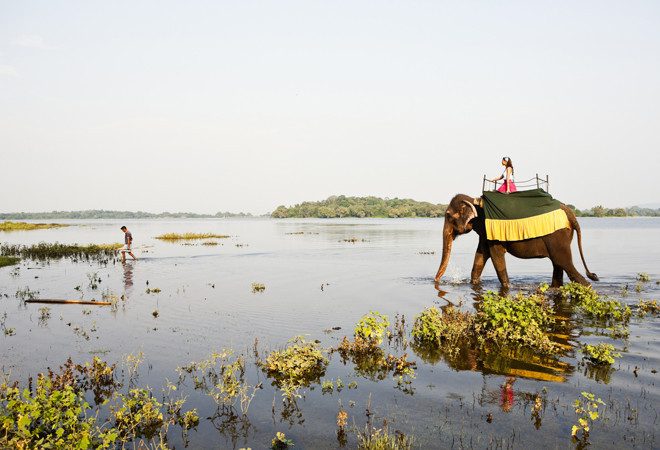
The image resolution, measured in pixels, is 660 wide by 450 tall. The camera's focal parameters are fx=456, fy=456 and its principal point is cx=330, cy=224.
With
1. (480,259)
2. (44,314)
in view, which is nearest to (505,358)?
(480,259)

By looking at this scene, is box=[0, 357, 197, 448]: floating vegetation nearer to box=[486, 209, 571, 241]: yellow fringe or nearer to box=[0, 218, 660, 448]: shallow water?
box=[0, 218, 660, 448]: shallow water

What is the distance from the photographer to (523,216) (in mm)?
14914

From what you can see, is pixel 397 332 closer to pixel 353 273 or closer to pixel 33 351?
pixel 33 351

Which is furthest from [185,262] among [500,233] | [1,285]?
[500,233]

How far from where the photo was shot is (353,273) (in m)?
22.6

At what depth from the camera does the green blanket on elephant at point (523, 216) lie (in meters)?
14.8

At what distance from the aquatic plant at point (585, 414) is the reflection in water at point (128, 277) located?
14716 millimetres

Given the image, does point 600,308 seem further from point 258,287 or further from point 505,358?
point 258,287

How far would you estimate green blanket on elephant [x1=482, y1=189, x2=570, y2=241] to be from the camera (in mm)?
14836

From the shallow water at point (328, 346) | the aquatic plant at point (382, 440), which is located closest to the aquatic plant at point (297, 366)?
the shallow water at point (328, 346)

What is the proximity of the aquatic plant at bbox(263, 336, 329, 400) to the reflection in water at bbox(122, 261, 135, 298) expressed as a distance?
33.4ft

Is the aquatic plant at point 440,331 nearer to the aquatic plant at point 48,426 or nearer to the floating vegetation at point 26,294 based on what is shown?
the aquatic plant at point 48,426

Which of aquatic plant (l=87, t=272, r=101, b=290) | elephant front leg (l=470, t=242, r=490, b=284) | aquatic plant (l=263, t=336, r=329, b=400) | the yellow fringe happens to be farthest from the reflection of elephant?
aquatic plant (l=87, t=272, r=101, b=290)

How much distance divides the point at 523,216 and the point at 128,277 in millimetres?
17298
